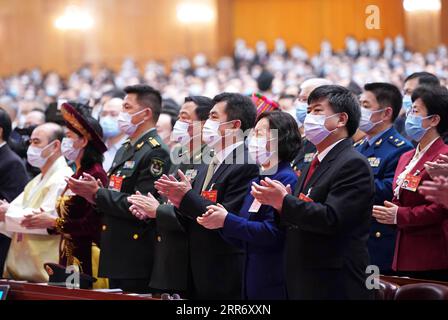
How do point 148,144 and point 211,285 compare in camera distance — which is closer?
point 211,285

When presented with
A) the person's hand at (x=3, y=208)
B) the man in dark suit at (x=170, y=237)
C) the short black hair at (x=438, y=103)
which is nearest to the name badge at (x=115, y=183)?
the man in dark suit at (x=170, y=237)

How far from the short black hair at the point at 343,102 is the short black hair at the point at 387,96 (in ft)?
3.57

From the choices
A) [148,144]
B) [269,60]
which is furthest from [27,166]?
[269,60]

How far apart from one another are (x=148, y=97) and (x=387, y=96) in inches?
57.1

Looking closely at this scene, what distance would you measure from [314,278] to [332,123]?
0.71 m

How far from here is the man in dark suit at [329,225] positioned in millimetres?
3338

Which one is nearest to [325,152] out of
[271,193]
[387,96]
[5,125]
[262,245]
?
[271,193]

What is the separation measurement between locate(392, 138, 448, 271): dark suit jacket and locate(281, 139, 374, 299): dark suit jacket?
0.61 m

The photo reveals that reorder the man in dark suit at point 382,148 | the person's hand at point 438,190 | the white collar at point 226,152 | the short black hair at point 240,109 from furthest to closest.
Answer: the man in dark suit at point 382,148, the short black hair at point 240,109, the white collar at point 226,152, the person's hand at point 438,190

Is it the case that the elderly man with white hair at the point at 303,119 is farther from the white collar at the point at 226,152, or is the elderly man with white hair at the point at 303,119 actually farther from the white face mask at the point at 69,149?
the white face mask at the point at 69,149

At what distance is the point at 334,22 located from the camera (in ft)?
71.9

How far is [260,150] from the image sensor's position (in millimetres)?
3959

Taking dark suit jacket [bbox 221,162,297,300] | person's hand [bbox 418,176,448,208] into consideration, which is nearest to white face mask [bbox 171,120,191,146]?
dark suit jacket [bbox 221,162,297,300]
